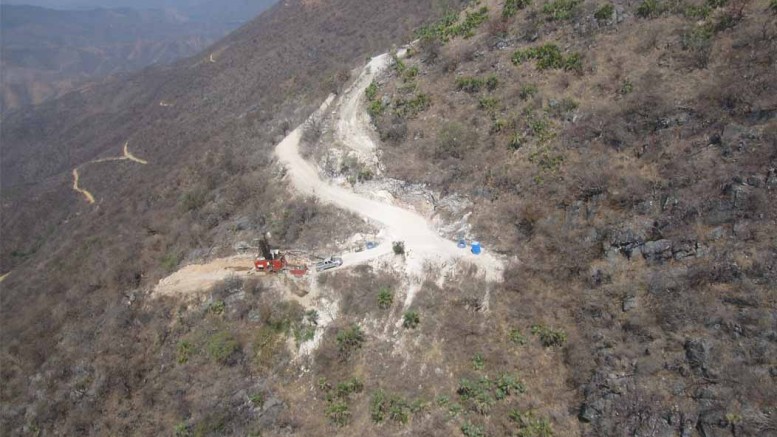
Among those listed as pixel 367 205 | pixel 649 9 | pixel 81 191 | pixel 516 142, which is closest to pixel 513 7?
pixel 649 9

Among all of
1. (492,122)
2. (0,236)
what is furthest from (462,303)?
(0,236)

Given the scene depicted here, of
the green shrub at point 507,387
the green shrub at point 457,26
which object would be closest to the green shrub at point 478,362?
the green shrub at point 507,387

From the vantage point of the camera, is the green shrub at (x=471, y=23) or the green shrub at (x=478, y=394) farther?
the green shrub at (x=471, y=23)

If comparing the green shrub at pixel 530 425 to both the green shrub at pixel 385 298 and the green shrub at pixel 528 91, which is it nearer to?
the green shrub at pixel 385 298

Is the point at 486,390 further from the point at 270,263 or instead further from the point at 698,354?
the point at 270,263

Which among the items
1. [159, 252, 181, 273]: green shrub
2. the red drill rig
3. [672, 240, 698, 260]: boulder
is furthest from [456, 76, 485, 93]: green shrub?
[159, 252, 181, 273]: green shrub

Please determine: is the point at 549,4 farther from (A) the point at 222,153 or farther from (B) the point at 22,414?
(B) the point at 22,414
